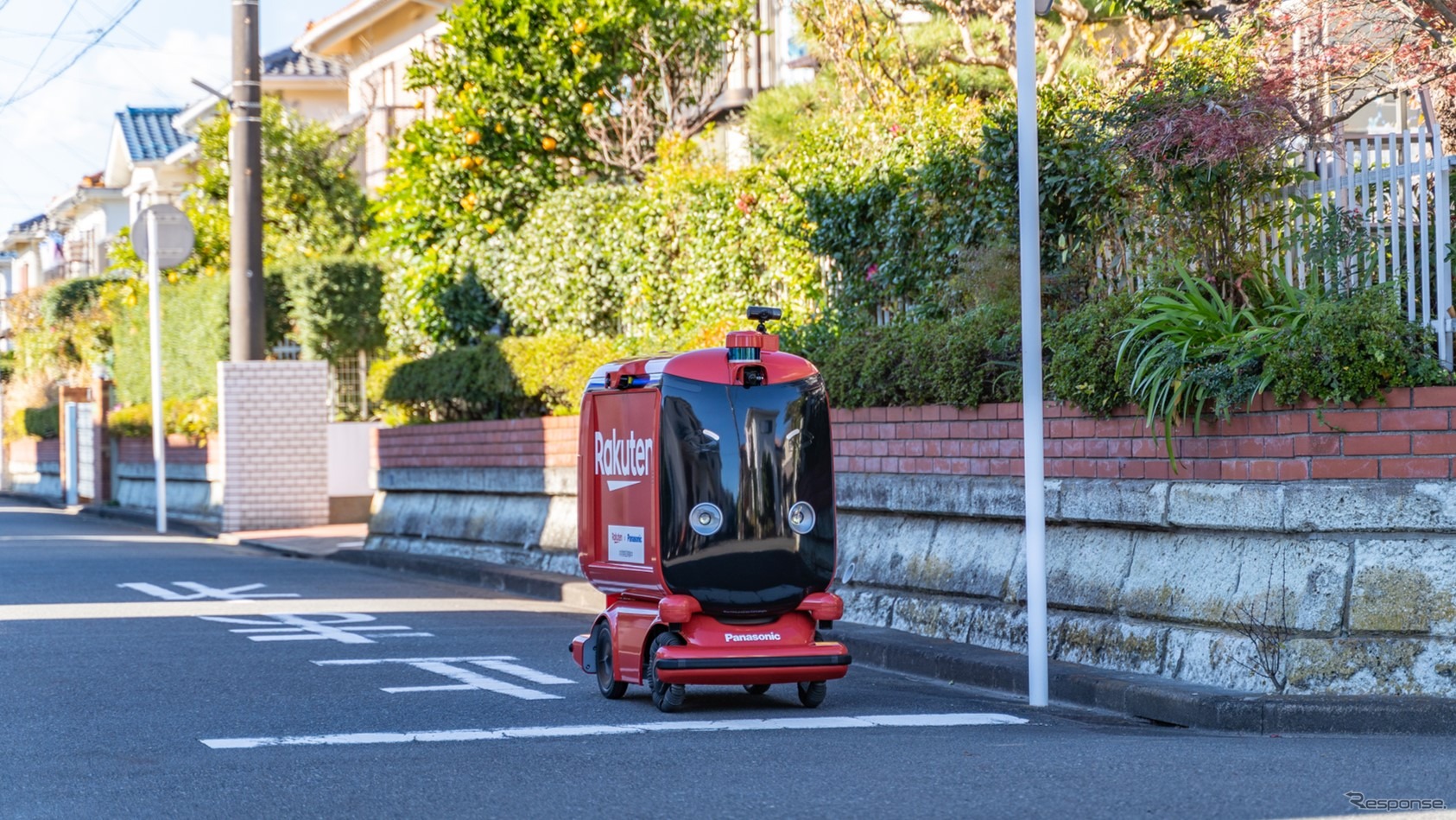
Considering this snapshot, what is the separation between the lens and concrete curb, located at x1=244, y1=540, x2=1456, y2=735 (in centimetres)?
758

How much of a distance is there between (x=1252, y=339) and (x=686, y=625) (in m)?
3.14

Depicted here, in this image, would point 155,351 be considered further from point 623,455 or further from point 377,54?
point 623,455

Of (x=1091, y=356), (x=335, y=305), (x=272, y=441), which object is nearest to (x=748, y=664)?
(x=1091, y=356)

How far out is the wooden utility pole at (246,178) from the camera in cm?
2380

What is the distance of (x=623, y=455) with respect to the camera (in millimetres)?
8922

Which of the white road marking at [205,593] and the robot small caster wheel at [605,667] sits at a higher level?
the robot small caster wheel at [605,667]

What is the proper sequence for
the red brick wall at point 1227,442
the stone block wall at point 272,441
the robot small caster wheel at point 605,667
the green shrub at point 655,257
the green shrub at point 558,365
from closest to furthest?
the red brick wall at point 1227,442 → the robot small caster wheel at point 605,667 → the green shrub at point 655,257 → the green shrub at point 558,365 → the stone block wall at point 272,441

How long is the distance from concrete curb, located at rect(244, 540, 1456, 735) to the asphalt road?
12 centimetres

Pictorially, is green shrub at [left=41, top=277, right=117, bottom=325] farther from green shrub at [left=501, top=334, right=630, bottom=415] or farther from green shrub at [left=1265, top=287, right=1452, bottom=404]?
green shrub at [left=1265, top=287, right=1452, bottom=404]

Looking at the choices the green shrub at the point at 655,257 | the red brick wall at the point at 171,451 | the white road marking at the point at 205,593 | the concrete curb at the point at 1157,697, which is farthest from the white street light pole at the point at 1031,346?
the red brick wall at the point at 171,451

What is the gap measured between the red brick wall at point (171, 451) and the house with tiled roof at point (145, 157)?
53.8 feet

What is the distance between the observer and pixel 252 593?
15391 millimetres

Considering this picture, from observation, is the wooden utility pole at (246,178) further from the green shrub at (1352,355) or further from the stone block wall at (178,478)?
the green shrub at (1352,355)

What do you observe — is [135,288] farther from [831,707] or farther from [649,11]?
[831,707]
